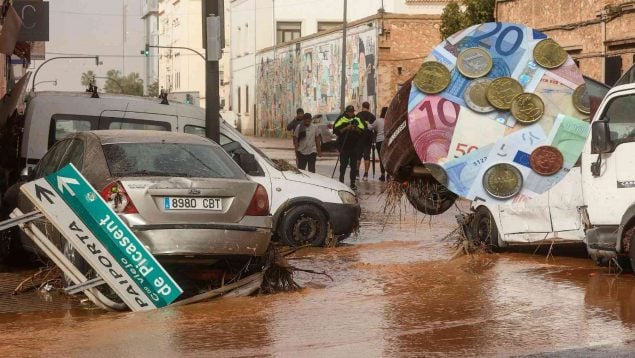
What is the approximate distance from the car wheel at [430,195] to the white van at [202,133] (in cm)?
129

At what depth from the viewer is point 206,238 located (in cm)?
1022

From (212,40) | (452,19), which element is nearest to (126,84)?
(452,19)

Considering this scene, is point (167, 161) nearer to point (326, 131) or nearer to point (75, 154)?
point (75, 154)

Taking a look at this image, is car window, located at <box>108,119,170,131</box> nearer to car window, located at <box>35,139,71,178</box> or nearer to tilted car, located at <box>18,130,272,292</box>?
car window, located at <box>35,139,71,178</box>

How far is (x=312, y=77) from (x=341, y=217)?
172 feet

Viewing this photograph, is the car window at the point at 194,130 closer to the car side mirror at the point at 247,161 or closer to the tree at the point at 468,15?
the car side mirror at the point at 247,161

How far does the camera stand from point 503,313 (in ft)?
31.9

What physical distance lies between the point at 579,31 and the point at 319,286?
69.6 feet

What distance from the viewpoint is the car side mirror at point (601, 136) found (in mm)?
11719

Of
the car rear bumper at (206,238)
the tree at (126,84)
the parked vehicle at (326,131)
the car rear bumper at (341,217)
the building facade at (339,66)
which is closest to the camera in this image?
the car rear bumper at (206,238)

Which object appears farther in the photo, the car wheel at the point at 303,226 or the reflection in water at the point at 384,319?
the car wheel at the point at 303,226

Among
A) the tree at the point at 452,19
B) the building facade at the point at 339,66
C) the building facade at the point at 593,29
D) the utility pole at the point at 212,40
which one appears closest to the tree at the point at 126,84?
the building facade at the point at 339,66

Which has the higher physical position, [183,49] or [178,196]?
[183,49]

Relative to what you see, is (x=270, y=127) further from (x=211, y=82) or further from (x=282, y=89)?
(x=211, y=82)
